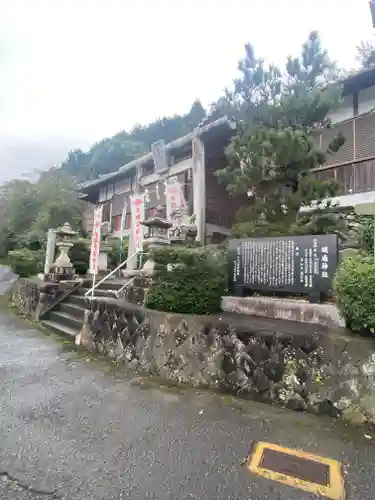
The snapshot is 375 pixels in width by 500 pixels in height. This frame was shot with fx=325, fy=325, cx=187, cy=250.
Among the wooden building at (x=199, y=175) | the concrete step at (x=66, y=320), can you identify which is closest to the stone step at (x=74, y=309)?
the concrete step at (x=66, y=320)

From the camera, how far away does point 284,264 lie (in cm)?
536

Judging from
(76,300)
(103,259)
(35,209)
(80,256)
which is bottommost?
(76,300)

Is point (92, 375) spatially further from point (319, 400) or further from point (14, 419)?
point (319, 400)

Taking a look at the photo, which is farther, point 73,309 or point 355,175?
point 355,175

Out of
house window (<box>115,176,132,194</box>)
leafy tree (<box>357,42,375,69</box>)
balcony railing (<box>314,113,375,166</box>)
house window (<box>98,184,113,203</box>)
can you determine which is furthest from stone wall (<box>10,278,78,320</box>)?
leafy tree (<box>357,42,375,69</box>)

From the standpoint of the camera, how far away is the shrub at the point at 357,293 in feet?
12.6

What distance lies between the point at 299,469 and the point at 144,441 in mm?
1443

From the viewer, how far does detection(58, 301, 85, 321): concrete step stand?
27.3ft

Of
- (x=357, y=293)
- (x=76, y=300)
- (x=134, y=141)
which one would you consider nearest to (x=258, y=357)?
(x=357, y=293)

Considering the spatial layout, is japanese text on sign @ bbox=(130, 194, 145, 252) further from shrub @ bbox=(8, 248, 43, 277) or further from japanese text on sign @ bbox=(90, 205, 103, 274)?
shrub @ bbox=(8, 248, 43, 277)

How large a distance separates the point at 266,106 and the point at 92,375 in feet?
21.0

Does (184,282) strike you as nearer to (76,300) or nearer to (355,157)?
(76,300)

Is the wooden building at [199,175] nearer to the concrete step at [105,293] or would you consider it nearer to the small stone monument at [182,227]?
the small stone monument at [182,227]

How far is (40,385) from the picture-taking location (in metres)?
4.75
